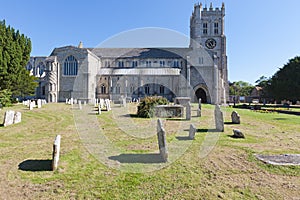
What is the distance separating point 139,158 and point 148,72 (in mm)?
40223

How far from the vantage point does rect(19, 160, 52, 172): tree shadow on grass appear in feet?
16.9

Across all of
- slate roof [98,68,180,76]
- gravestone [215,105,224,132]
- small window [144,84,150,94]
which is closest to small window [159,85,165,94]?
small window [144,84,150,94]

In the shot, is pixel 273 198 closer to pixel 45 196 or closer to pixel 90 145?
pixel 45 196

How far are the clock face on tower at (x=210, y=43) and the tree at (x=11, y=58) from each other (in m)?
39.3

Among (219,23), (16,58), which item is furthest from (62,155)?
(219,23)

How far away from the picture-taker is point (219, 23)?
49.8m

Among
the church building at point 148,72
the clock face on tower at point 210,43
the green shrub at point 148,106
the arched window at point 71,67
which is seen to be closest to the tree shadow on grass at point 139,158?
the green shrub at point 148,106

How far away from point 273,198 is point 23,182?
552 cm

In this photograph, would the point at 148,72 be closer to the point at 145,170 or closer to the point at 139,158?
the point at 139,158

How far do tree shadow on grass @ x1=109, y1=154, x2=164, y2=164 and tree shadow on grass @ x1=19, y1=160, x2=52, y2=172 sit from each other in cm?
176

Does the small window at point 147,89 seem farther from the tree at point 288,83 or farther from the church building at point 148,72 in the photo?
the tree at point 288,83

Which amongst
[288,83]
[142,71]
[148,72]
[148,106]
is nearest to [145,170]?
[148,106]

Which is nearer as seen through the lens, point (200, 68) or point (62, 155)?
point (62, 155)

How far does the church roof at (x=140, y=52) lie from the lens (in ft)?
166
